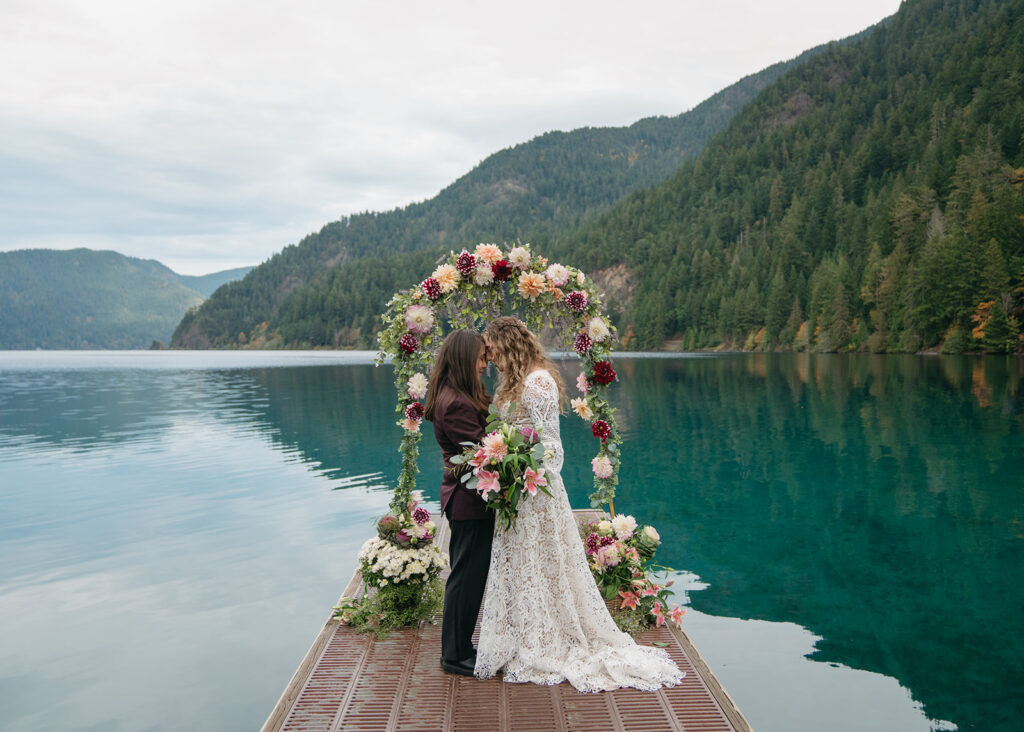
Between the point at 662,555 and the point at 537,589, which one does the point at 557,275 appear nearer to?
the point at 537,589

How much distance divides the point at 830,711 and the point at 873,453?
615 inches

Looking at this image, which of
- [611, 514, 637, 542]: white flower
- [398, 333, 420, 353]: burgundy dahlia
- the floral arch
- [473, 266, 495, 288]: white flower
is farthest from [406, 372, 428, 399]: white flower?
[611, 514, 637, 542]: white flower

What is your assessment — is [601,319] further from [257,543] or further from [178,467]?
[178,467]

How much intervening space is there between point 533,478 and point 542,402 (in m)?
0.67

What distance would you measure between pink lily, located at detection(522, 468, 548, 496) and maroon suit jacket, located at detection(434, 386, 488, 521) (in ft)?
1.51

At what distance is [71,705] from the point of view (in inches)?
303

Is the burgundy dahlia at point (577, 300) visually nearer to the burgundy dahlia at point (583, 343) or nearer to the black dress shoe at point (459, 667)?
the burgundy dahlia at point (583, 343)

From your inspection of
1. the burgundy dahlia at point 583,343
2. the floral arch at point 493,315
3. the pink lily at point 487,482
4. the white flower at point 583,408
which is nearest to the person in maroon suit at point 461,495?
the pink lily at point 487,482

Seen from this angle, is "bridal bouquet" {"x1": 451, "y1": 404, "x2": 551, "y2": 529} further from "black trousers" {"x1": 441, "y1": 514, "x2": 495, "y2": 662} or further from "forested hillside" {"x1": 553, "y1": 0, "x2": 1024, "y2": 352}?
"forested hillside" {"x1": 553, "y1": 0, "x2": 1024, "y2": 352}

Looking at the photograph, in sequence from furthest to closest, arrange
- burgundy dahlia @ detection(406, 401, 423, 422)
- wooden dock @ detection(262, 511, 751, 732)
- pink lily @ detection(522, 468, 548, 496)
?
burgundy dahlia @ detection(406, 401, 423, 422)
pink lily @ detection(522, 468, 548, 496)
wooden dock @ detection(262, 511, 751, 732)

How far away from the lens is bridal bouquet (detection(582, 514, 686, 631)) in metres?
7.23

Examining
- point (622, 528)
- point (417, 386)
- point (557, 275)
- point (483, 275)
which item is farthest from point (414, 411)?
point (622, 528)

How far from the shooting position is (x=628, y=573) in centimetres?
780

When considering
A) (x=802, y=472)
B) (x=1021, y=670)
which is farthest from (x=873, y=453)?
(x=1021, y=670)
